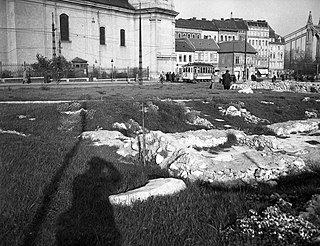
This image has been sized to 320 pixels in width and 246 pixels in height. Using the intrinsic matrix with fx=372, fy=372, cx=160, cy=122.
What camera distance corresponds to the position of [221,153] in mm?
11727

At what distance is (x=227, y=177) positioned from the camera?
9.18 m

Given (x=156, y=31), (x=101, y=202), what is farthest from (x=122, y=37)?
(x=101, y=202)

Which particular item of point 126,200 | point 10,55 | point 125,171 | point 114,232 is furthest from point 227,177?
point 10,55

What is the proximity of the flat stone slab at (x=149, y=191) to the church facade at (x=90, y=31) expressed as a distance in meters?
50.0

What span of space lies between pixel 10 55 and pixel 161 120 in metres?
40.2

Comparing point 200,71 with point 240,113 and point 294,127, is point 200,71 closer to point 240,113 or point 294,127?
point 240,113

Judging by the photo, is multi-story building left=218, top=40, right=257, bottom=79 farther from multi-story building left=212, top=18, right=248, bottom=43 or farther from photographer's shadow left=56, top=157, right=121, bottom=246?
photographer's shadow left=56, top=157, right=121, bottom=246

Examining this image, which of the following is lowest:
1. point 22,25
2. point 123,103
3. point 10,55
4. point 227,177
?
point 227,177

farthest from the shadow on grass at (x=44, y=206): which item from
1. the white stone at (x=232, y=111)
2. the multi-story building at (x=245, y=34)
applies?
the multi-story building at (x=245, y=34)

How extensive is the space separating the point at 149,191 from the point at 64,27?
58.2 m

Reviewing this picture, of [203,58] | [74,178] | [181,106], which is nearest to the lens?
[74,178]

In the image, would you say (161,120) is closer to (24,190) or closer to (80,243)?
(24,190)

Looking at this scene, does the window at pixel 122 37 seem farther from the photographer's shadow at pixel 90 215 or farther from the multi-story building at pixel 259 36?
the multi-story building at pixel 259 36

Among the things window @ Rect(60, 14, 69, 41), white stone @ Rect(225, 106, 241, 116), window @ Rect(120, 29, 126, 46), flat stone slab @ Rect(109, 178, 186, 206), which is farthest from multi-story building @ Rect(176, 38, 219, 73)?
flat stone slab @ Rect(109, 178, 186, 206)
